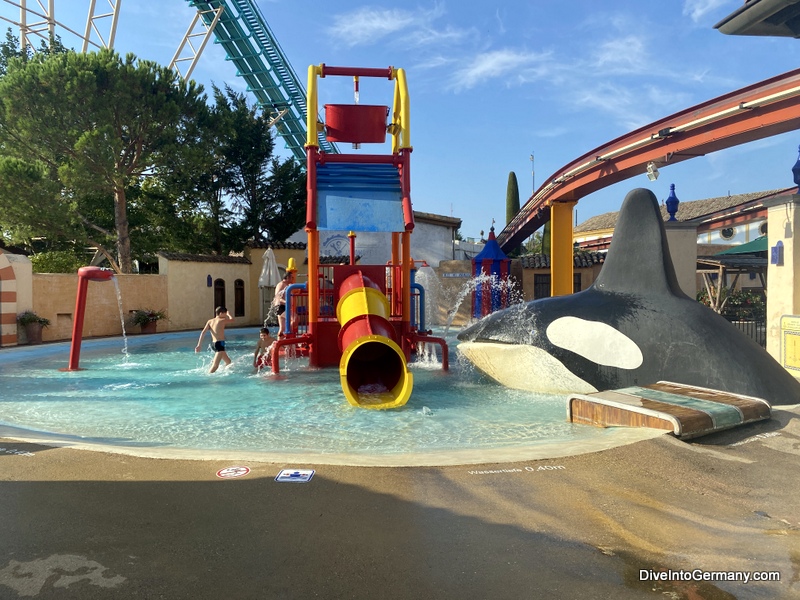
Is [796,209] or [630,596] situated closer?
[630,596]

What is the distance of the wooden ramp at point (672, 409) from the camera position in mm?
4883

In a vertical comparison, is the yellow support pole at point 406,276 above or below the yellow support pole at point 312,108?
below

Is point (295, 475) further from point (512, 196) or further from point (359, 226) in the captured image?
point (512, 196)

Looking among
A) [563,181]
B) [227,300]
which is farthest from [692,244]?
[227,300]

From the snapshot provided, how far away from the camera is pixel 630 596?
7.98 ft

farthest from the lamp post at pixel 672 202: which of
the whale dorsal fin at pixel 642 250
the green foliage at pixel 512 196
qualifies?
the green foliage at pixel 512 196

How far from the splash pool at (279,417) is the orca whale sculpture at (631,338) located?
0.54 meters

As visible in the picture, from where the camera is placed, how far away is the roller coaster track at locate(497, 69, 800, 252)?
8.18 meters

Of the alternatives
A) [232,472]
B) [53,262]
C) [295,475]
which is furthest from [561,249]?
[53,262]

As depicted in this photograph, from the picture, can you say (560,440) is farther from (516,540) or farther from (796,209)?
(796,209)

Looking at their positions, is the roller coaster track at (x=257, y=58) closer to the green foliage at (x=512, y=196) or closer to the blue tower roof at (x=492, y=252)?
the blue tower roof at (x=492, y=252)

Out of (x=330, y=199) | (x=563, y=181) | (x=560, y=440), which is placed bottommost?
(x=560, y=440)

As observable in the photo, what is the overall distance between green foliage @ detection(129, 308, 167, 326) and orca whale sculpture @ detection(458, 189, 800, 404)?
12.3 metres

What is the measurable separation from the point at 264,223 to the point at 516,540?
22453mm
